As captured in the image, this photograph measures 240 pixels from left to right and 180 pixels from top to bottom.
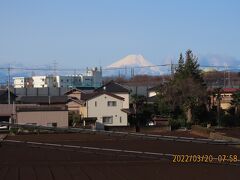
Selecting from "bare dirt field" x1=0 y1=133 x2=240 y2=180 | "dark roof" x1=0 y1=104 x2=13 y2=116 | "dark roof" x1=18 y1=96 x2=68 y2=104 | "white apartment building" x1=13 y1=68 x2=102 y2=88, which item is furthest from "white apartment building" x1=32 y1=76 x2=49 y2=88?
"bare dirt field" x1=0 y1=133 x2=240 y2=180

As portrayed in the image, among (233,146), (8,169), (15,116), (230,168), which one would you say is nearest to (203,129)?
(233,146)

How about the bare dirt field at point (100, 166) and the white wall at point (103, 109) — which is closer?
the bare dirt field at point (100, 166)

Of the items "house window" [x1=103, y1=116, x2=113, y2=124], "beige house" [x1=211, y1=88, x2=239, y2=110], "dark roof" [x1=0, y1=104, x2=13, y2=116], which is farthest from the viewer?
"beige house" [x1=211, y1=88, x2=239, y2=110]

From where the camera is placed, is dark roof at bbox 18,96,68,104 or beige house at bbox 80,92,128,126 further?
dark roof at bbox 18,96,68,104

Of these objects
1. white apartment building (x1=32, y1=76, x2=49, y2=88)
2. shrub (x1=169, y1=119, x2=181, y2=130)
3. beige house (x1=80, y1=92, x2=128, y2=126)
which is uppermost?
white apartment building (x1=32, y1=76, x2=49, y2=88)

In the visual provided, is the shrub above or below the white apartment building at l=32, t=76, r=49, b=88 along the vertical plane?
below

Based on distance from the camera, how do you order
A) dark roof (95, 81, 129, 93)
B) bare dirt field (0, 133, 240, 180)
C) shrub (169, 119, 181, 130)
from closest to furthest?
bare dirt field (0, 133, 240, 180) → shrub (169, 119, 181, 130) → dark roof (95, 81, 129, 93)

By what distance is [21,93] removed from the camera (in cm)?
8125

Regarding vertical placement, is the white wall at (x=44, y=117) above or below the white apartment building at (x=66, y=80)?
below

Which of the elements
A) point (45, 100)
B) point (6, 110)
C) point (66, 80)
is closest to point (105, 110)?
point (6, 110)

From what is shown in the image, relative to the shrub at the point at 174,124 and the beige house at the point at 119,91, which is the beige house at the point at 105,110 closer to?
the beige house at the point at 119,91

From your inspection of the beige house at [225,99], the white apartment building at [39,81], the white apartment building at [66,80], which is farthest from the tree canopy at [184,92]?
the white apartment building at [39,81]

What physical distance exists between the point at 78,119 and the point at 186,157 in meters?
26.6

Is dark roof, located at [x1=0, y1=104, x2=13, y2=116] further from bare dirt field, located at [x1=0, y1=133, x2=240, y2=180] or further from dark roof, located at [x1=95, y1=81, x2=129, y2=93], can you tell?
bare dirt field, located at [x1=0, y1=133, x2=240, y2=180]
